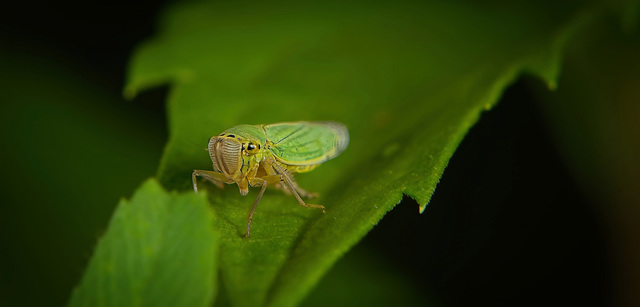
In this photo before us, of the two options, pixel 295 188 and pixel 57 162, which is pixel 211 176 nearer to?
pixel 295 188

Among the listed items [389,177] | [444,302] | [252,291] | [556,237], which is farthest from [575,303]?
[252,291]

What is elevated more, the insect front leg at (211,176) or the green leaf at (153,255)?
the insect front leg at (211,176)

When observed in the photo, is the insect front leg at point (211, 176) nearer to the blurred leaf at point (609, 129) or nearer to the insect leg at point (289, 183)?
the insect leg at point (289, 183)

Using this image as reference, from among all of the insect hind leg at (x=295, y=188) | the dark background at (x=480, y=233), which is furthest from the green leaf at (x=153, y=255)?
the dark background at (x=480, y=233)

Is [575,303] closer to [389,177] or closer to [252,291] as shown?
[389,177]

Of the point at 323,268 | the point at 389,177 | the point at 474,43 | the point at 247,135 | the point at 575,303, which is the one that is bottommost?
the point at 323,268

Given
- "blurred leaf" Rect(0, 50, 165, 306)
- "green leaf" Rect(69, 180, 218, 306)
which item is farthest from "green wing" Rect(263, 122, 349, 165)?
"green leaf" Rect(69, 180, 218, 306)

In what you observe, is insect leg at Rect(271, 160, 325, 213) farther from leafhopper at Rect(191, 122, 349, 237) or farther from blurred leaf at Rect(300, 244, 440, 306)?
blurred leaf at Rect(300, 244, 440, 306)

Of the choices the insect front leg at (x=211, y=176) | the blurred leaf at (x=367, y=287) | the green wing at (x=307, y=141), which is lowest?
the insect front leg at (x=211, y=176)
